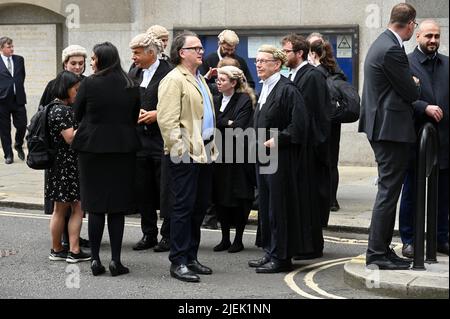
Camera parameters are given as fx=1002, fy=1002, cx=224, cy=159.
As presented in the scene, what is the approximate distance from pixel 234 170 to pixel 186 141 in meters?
1.38

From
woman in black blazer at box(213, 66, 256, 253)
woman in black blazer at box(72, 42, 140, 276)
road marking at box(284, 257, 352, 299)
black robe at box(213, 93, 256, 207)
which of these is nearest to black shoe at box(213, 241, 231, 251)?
woman in black blazer at box(213, 66, 256, 253)

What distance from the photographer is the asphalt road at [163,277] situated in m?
7.45

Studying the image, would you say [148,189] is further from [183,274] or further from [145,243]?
[183,274]

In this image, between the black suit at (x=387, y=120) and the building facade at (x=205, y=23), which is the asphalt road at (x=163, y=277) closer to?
→ the black suit at (x=387, y=120)

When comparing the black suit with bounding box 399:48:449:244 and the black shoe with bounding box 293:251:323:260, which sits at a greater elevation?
the black suit with bounding box 399:48:449:244

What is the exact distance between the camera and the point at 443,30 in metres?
13.6

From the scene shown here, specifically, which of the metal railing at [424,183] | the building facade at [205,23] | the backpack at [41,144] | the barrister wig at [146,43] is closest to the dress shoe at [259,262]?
the metal railing at [424,183]

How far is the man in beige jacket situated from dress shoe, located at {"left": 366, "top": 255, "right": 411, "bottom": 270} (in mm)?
1336

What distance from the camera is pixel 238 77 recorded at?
30.1ft

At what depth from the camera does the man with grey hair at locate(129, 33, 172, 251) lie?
8.89m

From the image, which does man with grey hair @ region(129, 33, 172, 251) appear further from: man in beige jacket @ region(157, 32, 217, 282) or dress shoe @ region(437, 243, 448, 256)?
dress shoe @ region(437, 243, 448, 256)

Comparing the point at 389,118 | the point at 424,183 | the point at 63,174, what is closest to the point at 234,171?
the point at 63,174

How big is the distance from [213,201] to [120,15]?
7502 millimetres
